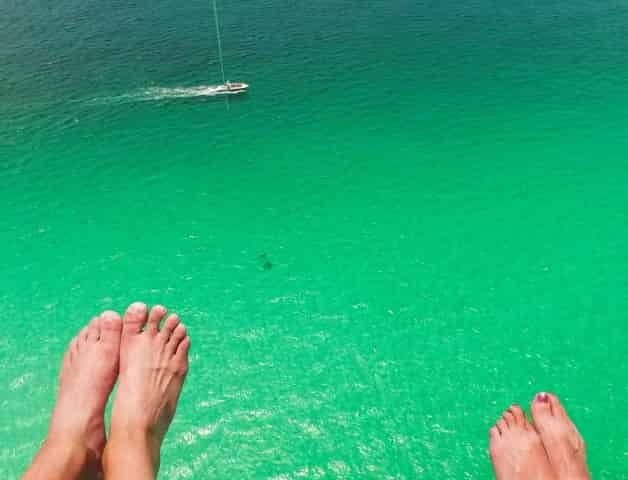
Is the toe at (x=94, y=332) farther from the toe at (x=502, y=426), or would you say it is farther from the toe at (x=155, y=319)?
the toe at (x=502, y=426)

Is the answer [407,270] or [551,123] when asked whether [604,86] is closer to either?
[551,123]

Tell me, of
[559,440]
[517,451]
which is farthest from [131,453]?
[559,440]

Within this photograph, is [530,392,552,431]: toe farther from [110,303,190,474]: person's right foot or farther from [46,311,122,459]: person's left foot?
[46,311,122,459]: person's left foot

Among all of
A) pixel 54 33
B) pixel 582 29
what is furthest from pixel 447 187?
pixel 54 33

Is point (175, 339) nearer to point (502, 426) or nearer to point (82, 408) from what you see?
point (82, 408)

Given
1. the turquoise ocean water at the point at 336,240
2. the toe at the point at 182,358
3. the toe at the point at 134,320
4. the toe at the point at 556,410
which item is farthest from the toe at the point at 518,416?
the toe at the point at 134,320

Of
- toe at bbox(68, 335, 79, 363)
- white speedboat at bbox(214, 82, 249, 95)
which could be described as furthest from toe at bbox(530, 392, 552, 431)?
white speedboat at bbox(214, 82, 249, 95)
